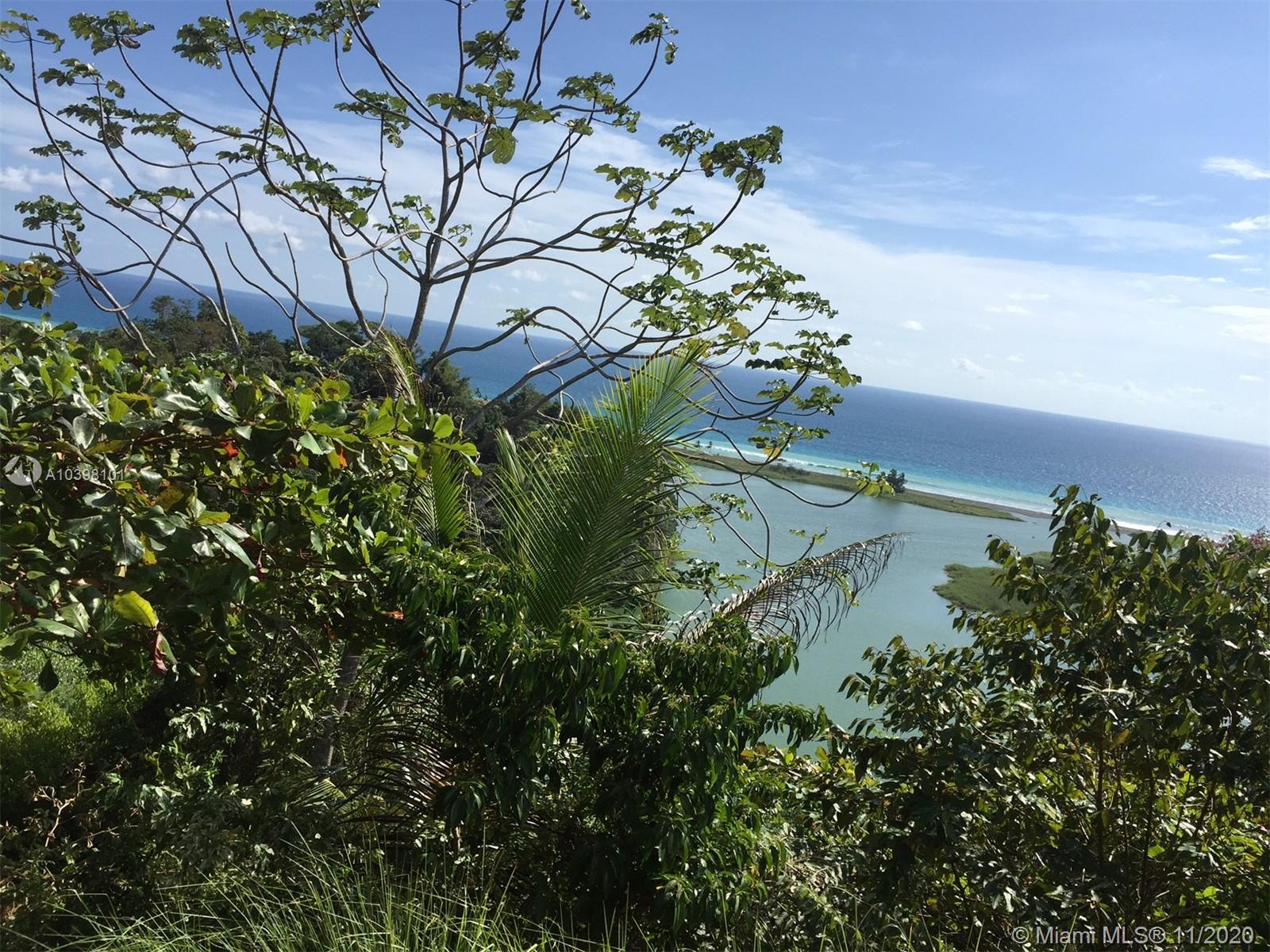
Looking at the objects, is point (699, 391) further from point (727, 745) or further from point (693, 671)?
point (727, 745)

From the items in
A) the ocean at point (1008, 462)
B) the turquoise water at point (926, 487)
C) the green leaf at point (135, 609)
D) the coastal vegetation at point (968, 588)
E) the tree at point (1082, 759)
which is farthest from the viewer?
the ocean at point (1008, 462)

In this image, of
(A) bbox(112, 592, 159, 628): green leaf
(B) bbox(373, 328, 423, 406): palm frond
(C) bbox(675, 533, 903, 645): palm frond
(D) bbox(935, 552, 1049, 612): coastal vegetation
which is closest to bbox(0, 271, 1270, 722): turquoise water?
(D) bbox(935, 552, 1049, 612): coastal vegetation

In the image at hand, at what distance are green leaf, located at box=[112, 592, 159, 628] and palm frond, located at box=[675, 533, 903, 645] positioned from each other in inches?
80.4

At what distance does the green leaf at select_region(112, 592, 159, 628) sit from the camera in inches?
63.9

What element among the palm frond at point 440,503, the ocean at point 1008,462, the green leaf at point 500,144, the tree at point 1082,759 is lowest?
the tree at point 1082,759

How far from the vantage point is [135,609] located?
1631 mm

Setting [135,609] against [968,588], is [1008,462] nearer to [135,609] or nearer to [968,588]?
[968,588]

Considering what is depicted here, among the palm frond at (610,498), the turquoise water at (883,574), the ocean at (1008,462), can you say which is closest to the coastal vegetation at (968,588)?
the turquoise water at (883,574)

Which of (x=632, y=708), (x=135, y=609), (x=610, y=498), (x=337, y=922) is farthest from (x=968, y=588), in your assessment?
(x=135, y=609)

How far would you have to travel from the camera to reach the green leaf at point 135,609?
162 centimetres

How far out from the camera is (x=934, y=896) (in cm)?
300

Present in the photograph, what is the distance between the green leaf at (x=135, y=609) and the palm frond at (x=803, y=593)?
6.70 ft

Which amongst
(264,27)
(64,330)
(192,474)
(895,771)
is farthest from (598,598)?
(264,27)

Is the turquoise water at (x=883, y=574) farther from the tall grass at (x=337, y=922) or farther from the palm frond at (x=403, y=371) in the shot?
the palm frond at (x=403, y=371)
